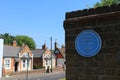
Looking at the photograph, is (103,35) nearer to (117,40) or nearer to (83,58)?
(117,40)

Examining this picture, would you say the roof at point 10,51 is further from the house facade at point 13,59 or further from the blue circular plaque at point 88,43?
the blue circular plaque at point 88,43

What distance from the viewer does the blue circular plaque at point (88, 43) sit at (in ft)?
21.2

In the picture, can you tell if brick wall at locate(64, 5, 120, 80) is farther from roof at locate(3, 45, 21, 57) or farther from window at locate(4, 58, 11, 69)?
window at locate(4, 58, 11, 69)

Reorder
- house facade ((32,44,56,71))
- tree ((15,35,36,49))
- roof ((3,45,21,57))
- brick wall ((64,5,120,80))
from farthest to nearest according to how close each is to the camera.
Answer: tree ((15,35,36,49))
house facade ((32,44,56,71))
roof ((3,45,21,57))
brick wall ((64,5,120,80))

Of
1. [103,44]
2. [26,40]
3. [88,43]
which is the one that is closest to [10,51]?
[88,43]

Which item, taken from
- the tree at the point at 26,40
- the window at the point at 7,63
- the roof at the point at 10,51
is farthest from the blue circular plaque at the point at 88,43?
the tree at the point at 26,40

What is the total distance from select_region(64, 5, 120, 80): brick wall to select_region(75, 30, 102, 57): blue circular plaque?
0.28ft

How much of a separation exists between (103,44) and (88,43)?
0.42 metres

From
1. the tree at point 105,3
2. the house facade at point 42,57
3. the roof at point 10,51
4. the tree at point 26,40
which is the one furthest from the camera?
the tree at point 26,40

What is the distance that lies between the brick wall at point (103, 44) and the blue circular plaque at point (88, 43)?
0.28 ft

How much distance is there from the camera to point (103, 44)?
6.36 meters

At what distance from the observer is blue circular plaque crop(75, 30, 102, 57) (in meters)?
6.46

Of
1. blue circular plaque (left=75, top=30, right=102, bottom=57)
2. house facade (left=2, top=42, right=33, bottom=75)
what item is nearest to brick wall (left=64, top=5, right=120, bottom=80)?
blue circular plaque (left=75, top=30, right=102, bottom=57)

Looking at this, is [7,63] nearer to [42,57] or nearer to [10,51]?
[10,51]
